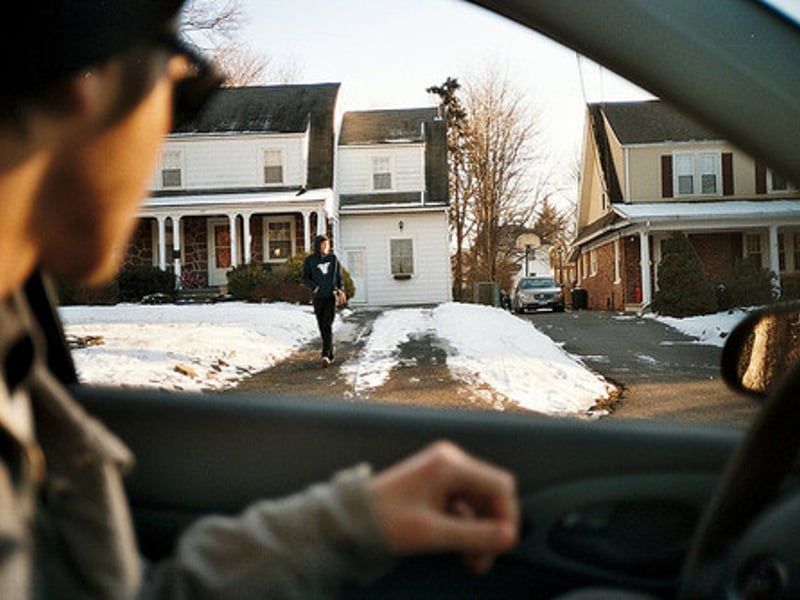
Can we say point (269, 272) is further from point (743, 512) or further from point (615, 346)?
point (743, 512)

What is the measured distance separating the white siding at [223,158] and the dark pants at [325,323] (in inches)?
17.3

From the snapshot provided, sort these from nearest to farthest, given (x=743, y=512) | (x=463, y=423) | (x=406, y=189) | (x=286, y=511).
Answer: (x=286, y=511) → (x=743, y=512) → (x=463, y=423) → (x=406, y=189)

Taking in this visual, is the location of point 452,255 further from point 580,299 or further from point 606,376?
point 580,299

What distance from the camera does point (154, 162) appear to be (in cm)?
81

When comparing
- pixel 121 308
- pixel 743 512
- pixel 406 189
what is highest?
pixel 406 189

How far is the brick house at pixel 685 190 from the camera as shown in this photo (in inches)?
48.1

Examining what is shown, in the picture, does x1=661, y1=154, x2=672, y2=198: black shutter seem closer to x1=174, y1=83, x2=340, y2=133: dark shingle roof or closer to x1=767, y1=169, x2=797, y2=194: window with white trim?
x1=767, y1=169, x2=797, y2=194: window with white trim

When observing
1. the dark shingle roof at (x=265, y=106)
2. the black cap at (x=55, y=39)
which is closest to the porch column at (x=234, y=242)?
the dark shingle roof at (x=265, y=106)

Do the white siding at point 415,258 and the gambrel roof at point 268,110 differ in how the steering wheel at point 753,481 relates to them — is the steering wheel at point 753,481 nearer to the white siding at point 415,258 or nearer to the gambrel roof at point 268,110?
the gambrel roof at point 268,110

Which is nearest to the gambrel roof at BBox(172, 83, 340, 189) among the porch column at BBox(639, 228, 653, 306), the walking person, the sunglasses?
the sunglasses


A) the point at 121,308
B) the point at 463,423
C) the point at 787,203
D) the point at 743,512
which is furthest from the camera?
the point at 121,308

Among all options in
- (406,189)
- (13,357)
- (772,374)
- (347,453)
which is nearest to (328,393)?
(347,453)

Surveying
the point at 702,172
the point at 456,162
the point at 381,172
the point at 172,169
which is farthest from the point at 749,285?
the point at 381,172

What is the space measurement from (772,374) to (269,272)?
5.12 ft
